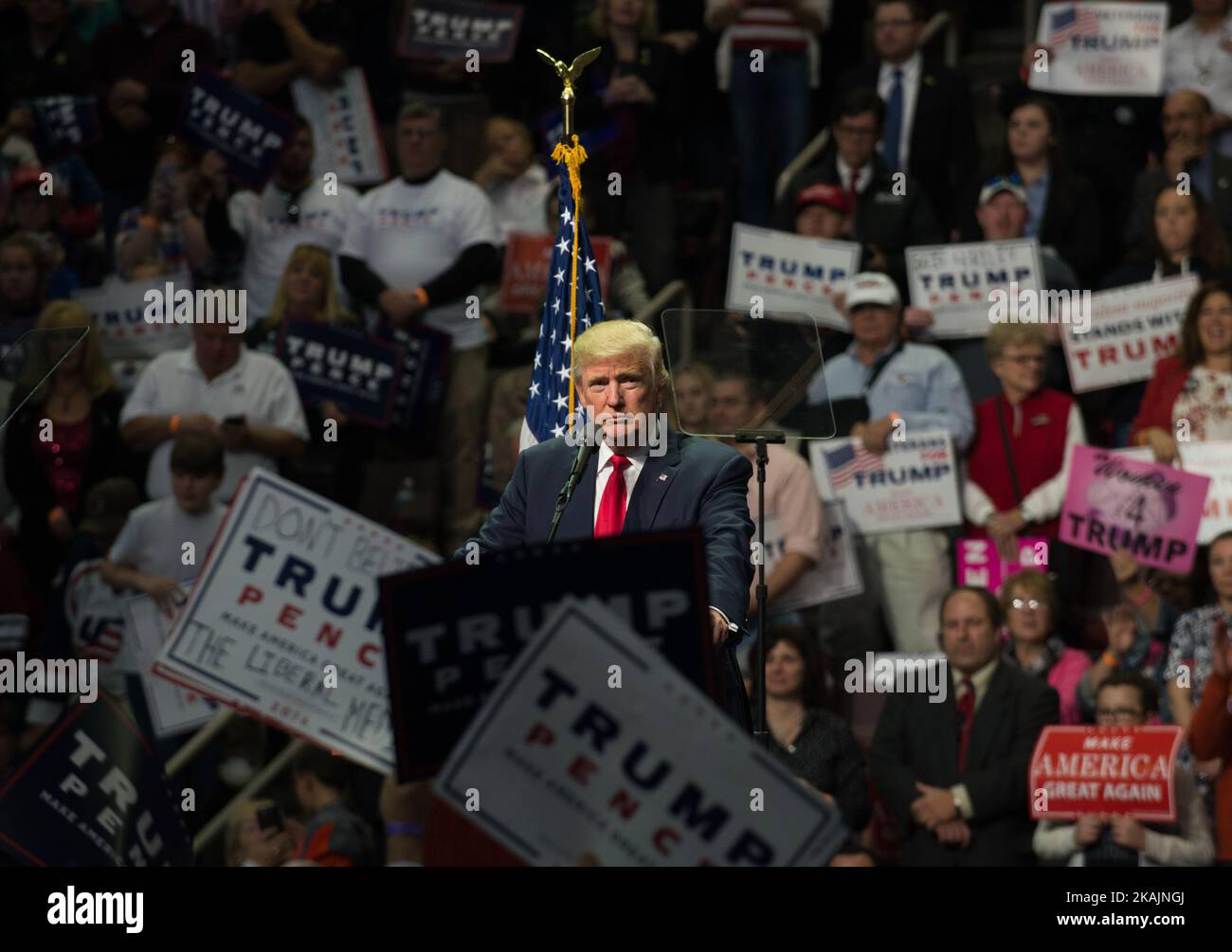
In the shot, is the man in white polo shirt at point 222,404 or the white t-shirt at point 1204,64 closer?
the man in white polo shirt at point 222,404

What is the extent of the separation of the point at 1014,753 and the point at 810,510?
1.62m

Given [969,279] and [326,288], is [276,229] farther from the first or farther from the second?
[969,279]

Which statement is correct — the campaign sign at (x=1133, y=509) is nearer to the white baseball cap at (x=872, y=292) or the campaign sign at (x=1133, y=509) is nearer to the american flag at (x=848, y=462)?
the american flag at (x=848, y=462)

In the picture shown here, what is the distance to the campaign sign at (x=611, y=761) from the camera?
15.3ft

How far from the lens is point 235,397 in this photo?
10.9 meters

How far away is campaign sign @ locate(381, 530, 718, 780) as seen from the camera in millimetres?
4941

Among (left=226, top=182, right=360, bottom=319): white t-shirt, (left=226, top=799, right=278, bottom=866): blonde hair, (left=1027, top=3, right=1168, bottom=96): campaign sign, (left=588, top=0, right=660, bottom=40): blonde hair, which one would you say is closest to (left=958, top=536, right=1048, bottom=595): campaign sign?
(left=1027, top=3, right=1168, bottom=96): campaign sign

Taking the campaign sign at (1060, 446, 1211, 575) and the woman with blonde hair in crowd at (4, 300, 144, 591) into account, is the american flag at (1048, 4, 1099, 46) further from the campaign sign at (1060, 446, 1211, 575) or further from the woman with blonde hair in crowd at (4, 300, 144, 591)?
the woman with blonde hair in crowd at (4, 300, 144, 591)

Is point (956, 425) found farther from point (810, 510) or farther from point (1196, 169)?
point (1196, 169)

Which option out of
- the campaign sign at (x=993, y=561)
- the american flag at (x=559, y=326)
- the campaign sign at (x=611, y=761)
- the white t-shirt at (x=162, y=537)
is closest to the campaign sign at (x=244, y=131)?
the white t-shirt at (x=162, y=537)

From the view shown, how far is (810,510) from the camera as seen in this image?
9820 millimetres

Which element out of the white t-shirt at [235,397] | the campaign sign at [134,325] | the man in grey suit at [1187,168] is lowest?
the white t-shirt at [235,397]
